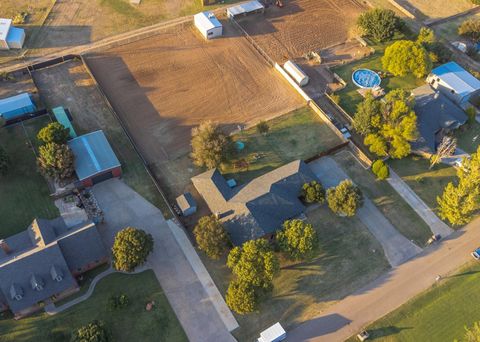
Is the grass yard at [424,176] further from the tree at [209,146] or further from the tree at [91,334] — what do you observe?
the tree at [91,334]

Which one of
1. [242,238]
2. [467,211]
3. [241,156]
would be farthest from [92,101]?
[467,211]

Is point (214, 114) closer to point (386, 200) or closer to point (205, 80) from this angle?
point (205, 80)

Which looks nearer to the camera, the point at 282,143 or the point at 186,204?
the point at 186,204

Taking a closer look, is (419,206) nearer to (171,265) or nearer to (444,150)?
A: (444,150)

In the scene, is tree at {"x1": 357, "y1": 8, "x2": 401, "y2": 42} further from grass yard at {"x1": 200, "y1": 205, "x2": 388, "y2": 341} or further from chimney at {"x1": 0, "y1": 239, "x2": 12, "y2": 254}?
chimney at {"x1": 0, "y1": 239, "x2": 12, "y2": 254}

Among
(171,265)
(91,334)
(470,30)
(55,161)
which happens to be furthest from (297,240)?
(470,30)

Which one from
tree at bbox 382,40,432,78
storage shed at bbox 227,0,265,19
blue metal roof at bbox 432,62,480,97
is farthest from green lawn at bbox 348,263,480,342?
storage shed at bbox 227,0,265,19

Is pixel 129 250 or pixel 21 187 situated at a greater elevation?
pixel 21 187

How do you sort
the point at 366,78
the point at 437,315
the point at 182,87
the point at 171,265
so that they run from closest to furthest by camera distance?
the point at 437,315
the point at 171,265
the point at 182,87
the point at 366,78
